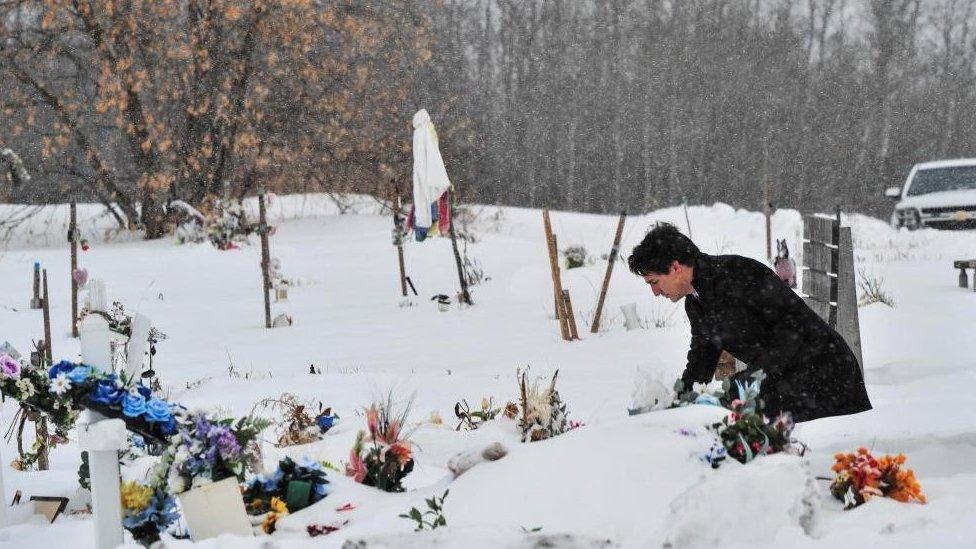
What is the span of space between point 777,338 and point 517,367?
382cm

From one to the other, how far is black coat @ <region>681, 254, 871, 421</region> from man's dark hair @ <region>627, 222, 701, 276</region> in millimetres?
96

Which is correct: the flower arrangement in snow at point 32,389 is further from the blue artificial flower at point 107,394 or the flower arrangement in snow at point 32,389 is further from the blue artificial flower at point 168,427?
the blue artificial flower at point 168,427

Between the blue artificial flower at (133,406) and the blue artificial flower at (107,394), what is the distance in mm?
24

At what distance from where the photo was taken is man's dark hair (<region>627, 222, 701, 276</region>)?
13.6ft

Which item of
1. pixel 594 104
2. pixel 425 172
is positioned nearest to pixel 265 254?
pixel 425 172

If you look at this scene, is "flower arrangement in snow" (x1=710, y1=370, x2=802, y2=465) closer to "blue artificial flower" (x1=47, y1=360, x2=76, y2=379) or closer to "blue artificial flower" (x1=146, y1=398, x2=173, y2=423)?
"blue artificial flower" (x1=146, y1=398, x2=173, y2=423)

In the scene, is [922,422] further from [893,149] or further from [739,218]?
[893,149]

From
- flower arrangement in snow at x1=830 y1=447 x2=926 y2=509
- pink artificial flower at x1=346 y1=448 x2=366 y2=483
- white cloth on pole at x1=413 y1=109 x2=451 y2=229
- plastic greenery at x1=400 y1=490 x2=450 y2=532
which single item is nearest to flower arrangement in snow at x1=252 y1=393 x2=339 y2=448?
pink artificial flower at x1=346 y1=448 x2=366 y2=483

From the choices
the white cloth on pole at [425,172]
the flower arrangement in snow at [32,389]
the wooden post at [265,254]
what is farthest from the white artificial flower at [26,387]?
the white cloth on pole at [425,172]

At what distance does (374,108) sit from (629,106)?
12.4 meters

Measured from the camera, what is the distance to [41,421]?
204 inches

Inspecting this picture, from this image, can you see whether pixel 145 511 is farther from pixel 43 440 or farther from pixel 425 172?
pixel 425 172

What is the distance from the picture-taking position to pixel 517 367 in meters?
7.88

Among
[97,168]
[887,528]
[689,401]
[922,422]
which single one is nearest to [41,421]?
[689,401]
